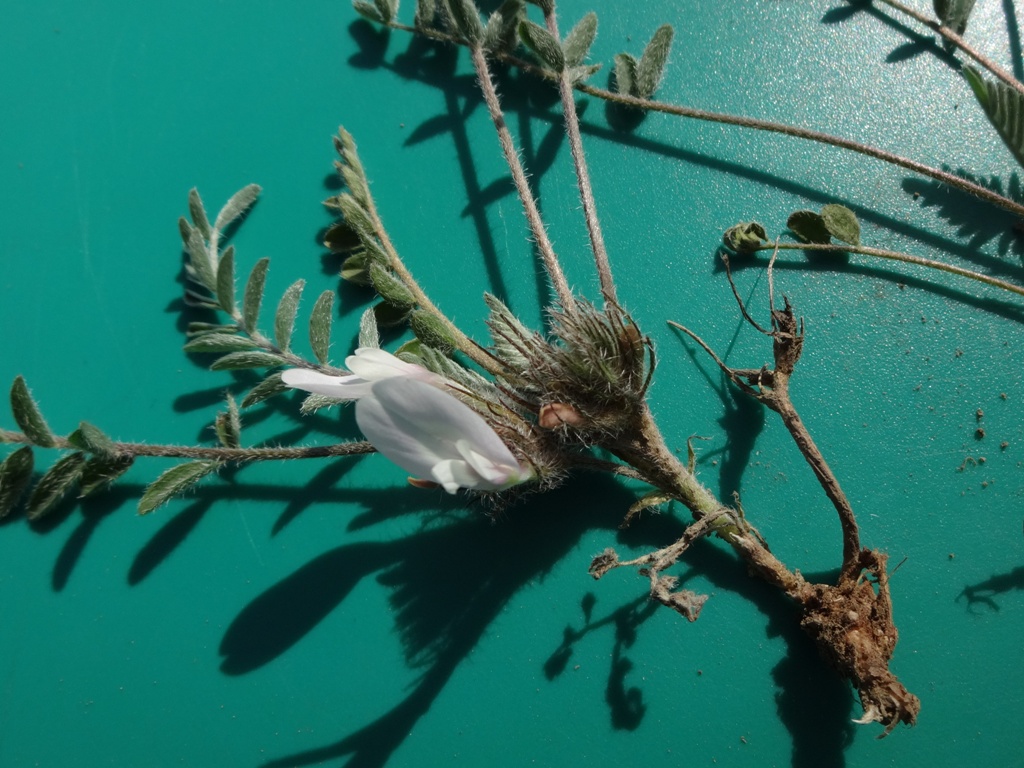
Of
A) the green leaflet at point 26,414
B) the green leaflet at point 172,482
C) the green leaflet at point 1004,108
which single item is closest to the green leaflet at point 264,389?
the green leaflet at point 172,482

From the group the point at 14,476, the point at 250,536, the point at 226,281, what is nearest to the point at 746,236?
the point at 226,281

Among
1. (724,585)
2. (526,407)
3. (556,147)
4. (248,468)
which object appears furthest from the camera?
(556,147)

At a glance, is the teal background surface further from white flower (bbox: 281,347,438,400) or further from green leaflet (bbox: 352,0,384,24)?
white flower (bbox: 281,347,438,400)

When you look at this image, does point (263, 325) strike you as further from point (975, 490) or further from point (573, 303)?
point (975, 490)

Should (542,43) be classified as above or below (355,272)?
above

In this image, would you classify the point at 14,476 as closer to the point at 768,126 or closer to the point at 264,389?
the point at 264,389

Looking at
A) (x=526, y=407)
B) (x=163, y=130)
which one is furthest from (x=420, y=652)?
(x=163, y=130)
